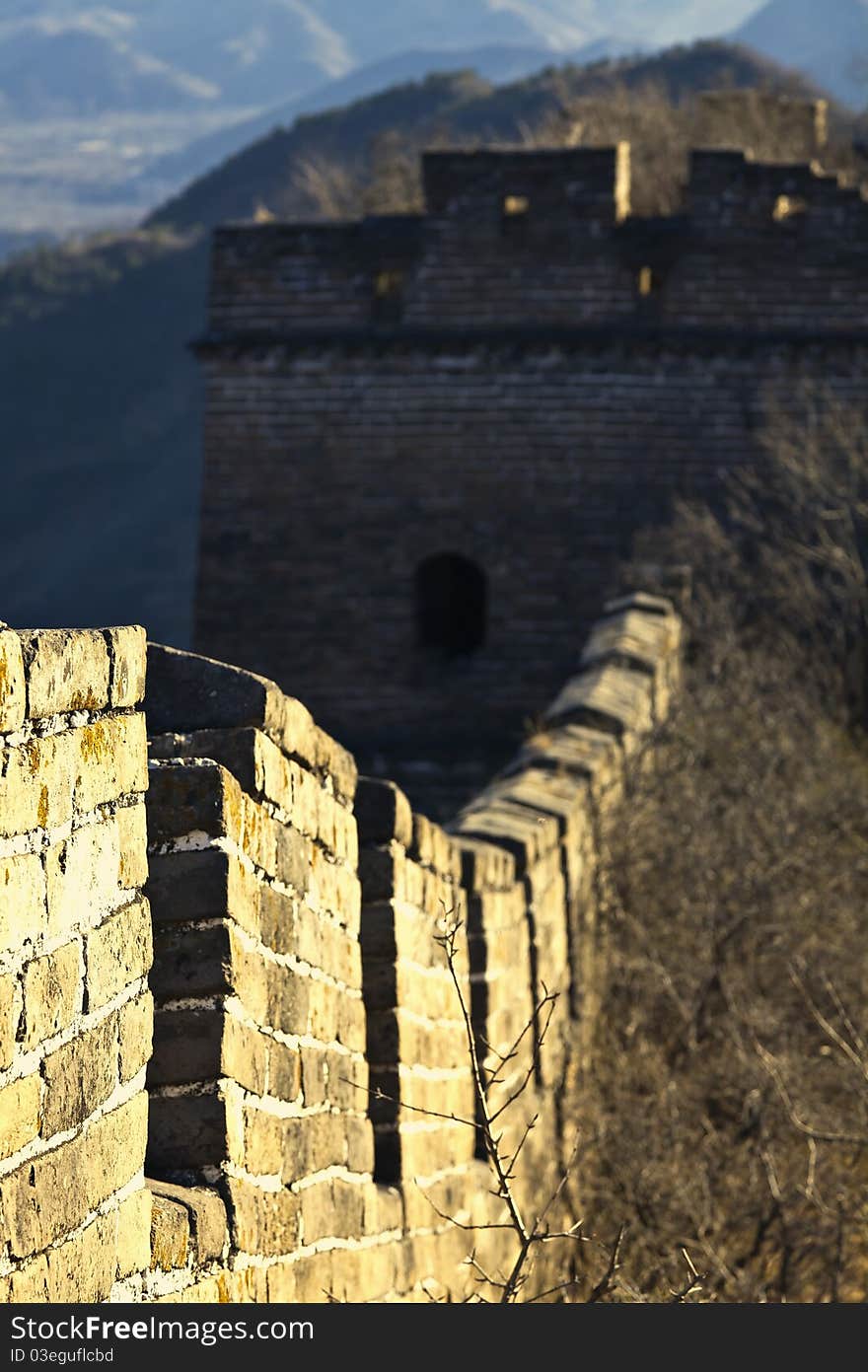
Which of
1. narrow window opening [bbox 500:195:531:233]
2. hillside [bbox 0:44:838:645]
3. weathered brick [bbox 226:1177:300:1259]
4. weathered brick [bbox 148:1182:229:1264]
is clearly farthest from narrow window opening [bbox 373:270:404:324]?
hillside [bbox 0:44:838:645]

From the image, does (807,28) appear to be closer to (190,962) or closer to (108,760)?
(190,962)

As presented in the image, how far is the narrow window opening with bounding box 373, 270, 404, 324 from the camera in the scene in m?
16.5

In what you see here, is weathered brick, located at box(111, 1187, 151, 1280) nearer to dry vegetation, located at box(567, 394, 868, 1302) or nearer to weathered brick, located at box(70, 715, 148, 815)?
weathered brick, located at box(70, 715, 148, 815)

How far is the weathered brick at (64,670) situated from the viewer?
3.16 meters

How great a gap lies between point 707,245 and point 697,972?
8.23m

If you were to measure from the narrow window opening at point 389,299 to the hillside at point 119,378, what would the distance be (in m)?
41.8

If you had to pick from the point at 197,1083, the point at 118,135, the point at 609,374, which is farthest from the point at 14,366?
the point at 118,135

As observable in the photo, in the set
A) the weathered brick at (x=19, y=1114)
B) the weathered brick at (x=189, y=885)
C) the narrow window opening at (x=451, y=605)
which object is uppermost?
the narrow window opening at (x=451, y=605)

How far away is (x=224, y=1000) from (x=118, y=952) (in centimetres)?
60

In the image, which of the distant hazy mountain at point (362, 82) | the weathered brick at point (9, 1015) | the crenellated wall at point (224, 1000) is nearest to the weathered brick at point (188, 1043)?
the crenellated wall at point (224, 1000)

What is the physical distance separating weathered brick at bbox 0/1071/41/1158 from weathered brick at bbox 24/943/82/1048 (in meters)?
0.06

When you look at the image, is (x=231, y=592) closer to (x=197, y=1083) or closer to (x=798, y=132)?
(x=798, y=132)

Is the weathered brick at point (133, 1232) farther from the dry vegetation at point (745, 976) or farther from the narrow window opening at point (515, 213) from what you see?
the narrow window opening at point (515, 213)

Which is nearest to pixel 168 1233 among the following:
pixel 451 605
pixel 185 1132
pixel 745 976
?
pixel 185 1132
